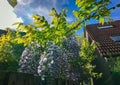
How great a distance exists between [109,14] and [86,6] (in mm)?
449

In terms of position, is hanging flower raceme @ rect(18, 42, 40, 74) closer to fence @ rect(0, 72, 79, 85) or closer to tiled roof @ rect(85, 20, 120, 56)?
tiled roof @ rect(85, 20, 120, 56)

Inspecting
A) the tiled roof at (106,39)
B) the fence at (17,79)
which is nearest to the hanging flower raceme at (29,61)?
the tiled roof at (106,39)

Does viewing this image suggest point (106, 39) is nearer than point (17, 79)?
No

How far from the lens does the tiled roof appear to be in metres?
14.7

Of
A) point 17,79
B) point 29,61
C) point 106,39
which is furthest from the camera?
point 29,61

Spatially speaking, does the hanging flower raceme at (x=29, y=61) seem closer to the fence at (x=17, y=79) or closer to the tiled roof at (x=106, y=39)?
the tiled roof at (x=106, y=39)

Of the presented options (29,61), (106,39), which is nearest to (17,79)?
(106,39)

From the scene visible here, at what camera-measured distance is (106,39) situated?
18.7 m

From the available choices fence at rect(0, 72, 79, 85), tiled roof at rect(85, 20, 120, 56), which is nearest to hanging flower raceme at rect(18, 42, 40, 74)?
tiled roof at rect(85, 20, 120, 56)

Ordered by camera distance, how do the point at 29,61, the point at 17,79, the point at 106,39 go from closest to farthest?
the point at 17,79 → the point at 106,39 → the point at 29,61

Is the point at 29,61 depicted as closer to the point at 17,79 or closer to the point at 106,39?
the point at 106,39

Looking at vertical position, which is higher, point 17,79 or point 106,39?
point 106,39

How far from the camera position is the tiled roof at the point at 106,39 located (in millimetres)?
14736

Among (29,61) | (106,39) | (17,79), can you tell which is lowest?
A: (17,79)
